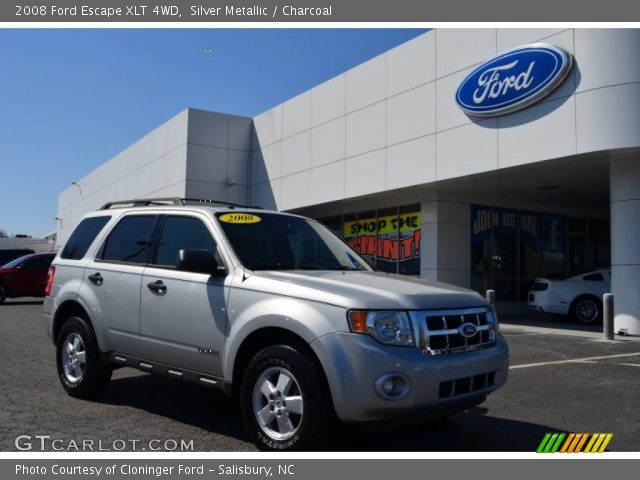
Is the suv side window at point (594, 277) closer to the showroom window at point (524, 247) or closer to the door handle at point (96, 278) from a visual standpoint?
the showroom window at point (524, 247)

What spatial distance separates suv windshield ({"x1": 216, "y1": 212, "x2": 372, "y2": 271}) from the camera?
16.5 ft

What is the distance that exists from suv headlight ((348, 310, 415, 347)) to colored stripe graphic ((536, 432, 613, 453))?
5.32 ft

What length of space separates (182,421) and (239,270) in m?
1.54

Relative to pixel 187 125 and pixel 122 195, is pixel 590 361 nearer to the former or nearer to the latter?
pixel 187 125

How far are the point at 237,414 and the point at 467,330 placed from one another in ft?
7.77

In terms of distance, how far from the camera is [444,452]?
4.32 m

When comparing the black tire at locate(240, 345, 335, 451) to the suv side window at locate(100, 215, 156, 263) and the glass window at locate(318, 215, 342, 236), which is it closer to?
the suv side window at locate(100, 215, 156, 263)

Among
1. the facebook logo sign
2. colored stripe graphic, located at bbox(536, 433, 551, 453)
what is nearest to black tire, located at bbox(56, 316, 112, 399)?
colored stripe graphic, located at bbox(536, 433, 551, 453)

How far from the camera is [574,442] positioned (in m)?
4.87

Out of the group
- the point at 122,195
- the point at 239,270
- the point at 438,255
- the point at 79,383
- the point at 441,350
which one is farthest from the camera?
the point at 122,195

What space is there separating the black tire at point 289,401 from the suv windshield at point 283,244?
0.90m

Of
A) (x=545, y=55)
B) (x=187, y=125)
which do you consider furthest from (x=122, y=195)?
(x=545, y=55)

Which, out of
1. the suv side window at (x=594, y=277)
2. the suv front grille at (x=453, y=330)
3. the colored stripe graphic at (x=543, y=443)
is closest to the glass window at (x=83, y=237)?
the suv front grille at (x=453, y=330)

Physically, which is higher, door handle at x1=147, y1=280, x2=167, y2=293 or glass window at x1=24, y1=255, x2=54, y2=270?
A: glass window at x1=24, y1=255, x2=54, y2=270
